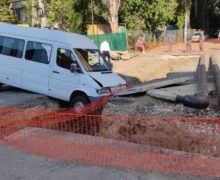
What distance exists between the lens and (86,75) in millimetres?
11781

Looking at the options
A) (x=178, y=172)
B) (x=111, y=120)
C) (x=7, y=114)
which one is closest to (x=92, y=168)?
(x=178, y=172)

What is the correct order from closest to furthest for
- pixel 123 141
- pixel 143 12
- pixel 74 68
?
pixel 123 141, pixel 74 68, pixel 143 12

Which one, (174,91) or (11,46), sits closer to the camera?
(174,91)

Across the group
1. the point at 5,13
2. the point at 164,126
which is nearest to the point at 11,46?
the point at 164,126

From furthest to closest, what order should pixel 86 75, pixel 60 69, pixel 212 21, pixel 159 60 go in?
pixel 212 21, pixel 159 60, pixel 60 69, pixel 86 75

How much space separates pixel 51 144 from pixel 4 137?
1.30 m

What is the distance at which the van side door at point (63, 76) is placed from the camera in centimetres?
1210

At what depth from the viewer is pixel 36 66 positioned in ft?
44.2

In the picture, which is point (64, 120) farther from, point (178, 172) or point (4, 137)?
point (178, 172)

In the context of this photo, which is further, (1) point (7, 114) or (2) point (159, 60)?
(2) point (159, 60)

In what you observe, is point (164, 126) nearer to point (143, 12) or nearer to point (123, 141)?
point (123, 141)

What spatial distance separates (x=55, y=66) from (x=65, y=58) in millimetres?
443

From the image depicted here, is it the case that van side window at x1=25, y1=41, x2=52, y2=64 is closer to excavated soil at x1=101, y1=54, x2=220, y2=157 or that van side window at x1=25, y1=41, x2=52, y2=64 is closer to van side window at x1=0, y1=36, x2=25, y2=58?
van side window at x1=0, y1=36, x2=25, y2=58

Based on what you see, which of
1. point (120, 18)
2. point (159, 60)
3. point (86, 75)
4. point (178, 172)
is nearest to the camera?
point (178, 172)
